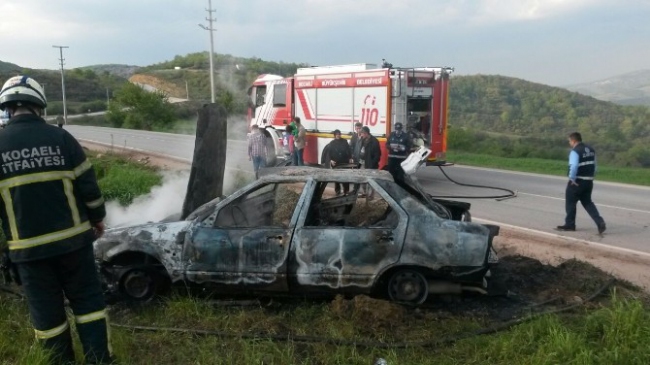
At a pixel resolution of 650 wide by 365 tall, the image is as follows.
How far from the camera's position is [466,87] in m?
76.2

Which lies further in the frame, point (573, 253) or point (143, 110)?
point (143, 110)

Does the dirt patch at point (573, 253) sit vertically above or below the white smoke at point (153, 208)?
below

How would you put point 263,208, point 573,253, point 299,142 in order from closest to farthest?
1. point 263,208
2. point 573,253
3. point 299,142

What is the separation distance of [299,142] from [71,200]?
1176cm

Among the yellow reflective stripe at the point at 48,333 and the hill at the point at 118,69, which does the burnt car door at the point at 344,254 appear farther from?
the hill at the point at 118,69

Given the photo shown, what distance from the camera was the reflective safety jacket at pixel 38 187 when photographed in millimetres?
3736

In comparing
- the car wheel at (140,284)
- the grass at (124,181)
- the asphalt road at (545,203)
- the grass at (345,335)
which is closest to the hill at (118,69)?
the grass at (124,181)

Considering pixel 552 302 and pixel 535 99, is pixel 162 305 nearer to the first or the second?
pixel 552 302

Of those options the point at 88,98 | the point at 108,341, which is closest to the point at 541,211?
the point at 108,341

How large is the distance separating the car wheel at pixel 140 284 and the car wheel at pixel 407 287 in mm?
2201

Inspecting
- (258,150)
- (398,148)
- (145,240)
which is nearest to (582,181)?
(398,148)

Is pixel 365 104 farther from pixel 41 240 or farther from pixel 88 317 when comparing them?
pixel 41 240

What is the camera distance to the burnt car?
5.20 m

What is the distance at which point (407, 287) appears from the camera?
209 inches
